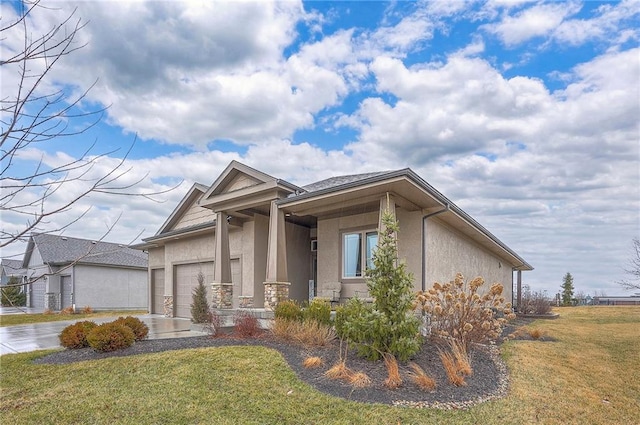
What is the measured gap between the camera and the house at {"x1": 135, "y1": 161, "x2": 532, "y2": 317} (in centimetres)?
1184

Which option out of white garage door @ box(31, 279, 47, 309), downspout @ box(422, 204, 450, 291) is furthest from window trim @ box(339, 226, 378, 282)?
white garage door @ box(31, 279, 47, 309)

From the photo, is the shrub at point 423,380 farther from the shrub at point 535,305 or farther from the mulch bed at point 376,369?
the shrub at point 535,305

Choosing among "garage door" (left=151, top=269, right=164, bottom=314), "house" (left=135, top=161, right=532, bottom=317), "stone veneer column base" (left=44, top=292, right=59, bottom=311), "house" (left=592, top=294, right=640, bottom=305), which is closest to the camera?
"house" (left=135, top=161, right=532, bottom=317)

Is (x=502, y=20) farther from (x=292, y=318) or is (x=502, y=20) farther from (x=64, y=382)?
(x=64, y=382)

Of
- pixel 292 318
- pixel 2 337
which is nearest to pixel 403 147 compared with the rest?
pixel 292 318

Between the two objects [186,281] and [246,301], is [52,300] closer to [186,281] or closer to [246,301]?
[186,281]

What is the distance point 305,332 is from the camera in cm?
903

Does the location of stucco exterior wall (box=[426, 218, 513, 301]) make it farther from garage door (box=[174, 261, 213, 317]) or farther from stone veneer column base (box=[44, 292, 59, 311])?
stone veneer column base (box=[44, 292, 59, 311])

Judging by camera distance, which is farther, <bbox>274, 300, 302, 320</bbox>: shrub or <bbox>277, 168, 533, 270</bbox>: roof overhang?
<bbox>277, 168, 533, 270</bbox>: roof overhang

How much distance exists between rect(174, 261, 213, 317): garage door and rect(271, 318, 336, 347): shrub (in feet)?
29.1

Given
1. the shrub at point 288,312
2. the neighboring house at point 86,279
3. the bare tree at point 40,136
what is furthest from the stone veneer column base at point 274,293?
the neighboring house at point 86,279

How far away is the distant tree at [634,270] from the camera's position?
66.6 ft

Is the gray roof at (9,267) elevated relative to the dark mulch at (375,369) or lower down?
elevated

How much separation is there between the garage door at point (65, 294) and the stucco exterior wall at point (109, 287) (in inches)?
53.6
